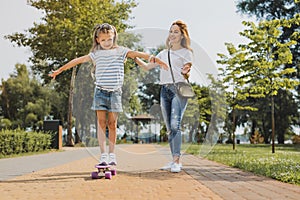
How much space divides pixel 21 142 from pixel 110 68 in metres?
9.91

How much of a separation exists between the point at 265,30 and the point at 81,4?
429 inches

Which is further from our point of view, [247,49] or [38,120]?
[38,120]

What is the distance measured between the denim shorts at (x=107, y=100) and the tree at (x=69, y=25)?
16715mm

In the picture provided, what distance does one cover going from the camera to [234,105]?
56.7 feet

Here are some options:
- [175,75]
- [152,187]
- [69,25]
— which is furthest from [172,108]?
[69,25]

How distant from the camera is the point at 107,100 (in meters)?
4.94

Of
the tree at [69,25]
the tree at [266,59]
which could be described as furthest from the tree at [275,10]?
the tree at [266,59]

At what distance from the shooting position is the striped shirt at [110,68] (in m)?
4.89

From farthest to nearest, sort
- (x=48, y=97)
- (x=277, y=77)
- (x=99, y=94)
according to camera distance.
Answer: (x=48, y=97), (x=277, y=77), (x=99, y=94)

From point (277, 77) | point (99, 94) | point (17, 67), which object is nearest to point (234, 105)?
→ point (277, 77)

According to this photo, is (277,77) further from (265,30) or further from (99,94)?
(99,94)

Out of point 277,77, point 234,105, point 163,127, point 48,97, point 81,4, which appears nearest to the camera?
point 163,127

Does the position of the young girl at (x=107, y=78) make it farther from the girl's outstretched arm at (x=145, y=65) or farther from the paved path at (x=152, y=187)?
the paved path at (x=152, y=187)

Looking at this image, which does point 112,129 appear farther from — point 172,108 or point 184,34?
point 184,34
